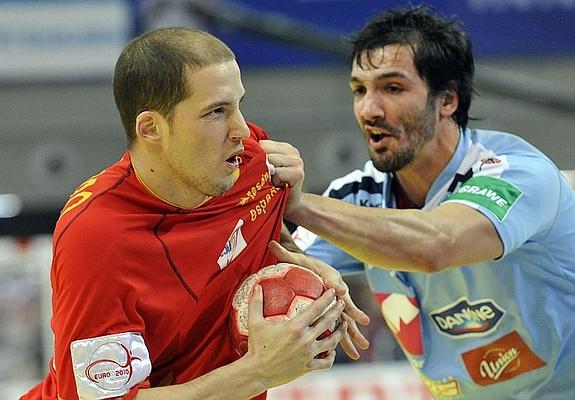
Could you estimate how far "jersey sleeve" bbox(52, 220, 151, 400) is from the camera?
303 cm

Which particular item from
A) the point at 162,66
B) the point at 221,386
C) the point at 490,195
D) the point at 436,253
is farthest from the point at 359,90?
the point at 221,386

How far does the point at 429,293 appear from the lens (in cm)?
441

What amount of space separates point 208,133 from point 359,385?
16.9ft

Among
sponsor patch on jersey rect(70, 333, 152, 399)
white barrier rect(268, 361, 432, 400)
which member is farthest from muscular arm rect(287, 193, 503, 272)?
white barrier rect(268, 361, 432, 400)

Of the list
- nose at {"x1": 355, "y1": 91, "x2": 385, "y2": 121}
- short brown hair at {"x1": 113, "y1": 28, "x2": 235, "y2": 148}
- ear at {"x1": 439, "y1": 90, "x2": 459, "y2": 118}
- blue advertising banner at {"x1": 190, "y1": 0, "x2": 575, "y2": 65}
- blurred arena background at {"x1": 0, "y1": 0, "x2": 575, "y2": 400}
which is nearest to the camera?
short brown hair at {"x1": 113, "y1": 28, "x2": 235, "y2": 148}

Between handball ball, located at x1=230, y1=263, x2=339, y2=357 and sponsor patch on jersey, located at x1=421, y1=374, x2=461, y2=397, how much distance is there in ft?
3.95

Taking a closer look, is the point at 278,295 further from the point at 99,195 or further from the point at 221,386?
the point at 99,195

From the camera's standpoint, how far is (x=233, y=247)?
347 centimetres

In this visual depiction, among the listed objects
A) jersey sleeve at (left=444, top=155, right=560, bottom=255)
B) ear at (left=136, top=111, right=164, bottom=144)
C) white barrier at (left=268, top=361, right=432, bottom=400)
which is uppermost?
ear at (left=136, top=111, right=164, bottom=144)

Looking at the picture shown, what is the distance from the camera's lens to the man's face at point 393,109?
169 inches

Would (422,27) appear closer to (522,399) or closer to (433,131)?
(433,131)

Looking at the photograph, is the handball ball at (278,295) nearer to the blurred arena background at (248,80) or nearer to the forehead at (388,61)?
the forehead at (388,61)

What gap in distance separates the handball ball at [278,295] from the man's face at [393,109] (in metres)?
1.01

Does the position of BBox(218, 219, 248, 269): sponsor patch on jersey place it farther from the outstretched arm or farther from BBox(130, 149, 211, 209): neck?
the outstretched arm
